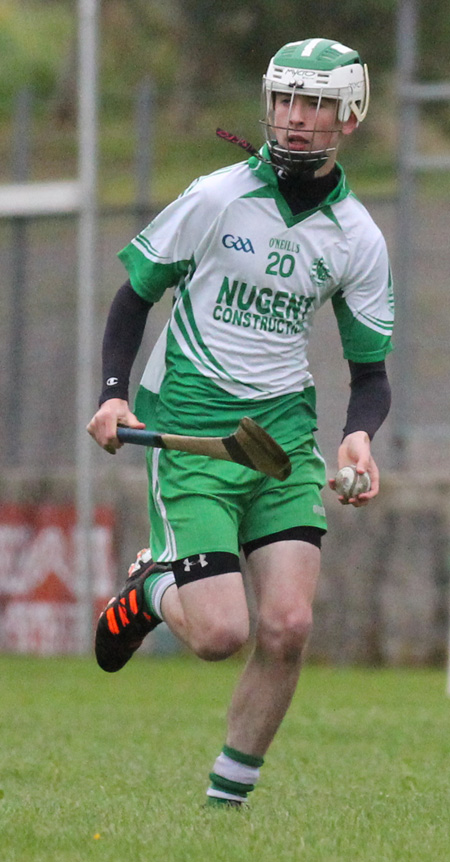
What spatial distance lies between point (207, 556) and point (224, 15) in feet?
40.5

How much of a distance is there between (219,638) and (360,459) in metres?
0.72

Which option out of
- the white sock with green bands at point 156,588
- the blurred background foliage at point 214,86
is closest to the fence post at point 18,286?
the blurred background foliage at point 214,86

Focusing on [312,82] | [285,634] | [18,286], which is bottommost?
[18,286]

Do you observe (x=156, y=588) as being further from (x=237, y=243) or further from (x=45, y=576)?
(x=45, y=576)

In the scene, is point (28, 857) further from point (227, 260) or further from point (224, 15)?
point (224, 15)

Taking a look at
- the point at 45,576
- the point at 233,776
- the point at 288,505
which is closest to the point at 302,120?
the point at 288,505

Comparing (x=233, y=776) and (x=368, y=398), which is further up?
(x=368, y=398)

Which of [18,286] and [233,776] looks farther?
[18,286]

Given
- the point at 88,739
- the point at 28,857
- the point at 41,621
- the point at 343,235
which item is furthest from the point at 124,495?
the point at 28,857

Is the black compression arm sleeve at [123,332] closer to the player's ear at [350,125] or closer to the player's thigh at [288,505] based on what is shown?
the player's thigh at [288,505]

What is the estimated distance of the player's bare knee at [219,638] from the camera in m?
5.25

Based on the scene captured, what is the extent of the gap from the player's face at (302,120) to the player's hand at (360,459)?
939mm

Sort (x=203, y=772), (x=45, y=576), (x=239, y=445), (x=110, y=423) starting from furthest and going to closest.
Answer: (x=45, y=576)
(x=203, y=772)
(x=110, y=423)
(x=239, y=445)

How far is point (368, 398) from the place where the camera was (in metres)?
5.64
